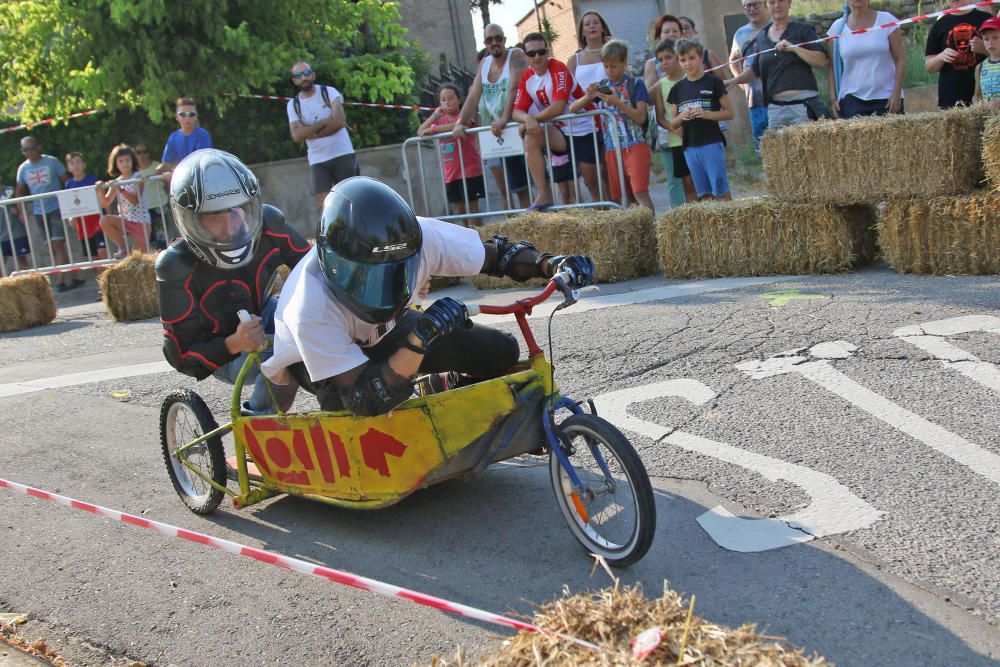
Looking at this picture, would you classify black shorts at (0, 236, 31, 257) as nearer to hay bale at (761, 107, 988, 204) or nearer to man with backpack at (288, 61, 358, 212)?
man with backpack at (288, 61, 358, 212)

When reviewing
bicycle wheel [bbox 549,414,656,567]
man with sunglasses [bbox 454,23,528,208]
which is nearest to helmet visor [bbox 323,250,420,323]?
bicycle wheel [bbox 549,414,656,567]

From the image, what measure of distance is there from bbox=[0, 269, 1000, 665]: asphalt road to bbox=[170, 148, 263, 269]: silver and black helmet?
4.16ft

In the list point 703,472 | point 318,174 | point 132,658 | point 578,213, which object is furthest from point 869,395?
point 318,174

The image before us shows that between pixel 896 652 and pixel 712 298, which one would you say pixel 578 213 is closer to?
pixel 712 298

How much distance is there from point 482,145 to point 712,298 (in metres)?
4.04

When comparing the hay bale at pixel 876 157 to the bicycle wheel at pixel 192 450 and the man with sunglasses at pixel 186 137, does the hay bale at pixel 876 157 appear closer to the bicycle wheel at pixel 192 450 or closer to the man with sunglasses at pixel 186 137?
the bicycle wheel at pixel 192 450

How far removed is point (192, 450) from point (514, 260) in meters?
1.84

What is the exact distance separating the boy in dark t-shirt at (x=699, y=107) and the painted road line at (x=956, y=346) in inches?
142

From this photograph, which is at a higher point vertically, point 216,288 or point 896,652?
point 216,288

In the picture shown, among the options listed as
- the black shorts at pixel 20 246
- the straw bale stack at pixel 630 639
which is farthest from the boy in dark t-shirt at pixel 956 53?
the black shorts at pixel 20 246

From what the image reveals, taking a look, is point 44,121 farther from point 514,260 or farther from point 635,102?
point 514,260

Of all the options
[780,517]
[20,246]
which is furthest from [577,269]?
[20,246]

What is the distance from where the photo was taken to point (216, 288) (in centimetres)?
511

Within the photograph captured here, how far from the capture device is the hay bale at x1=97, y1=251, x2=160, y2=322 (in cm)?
1145
